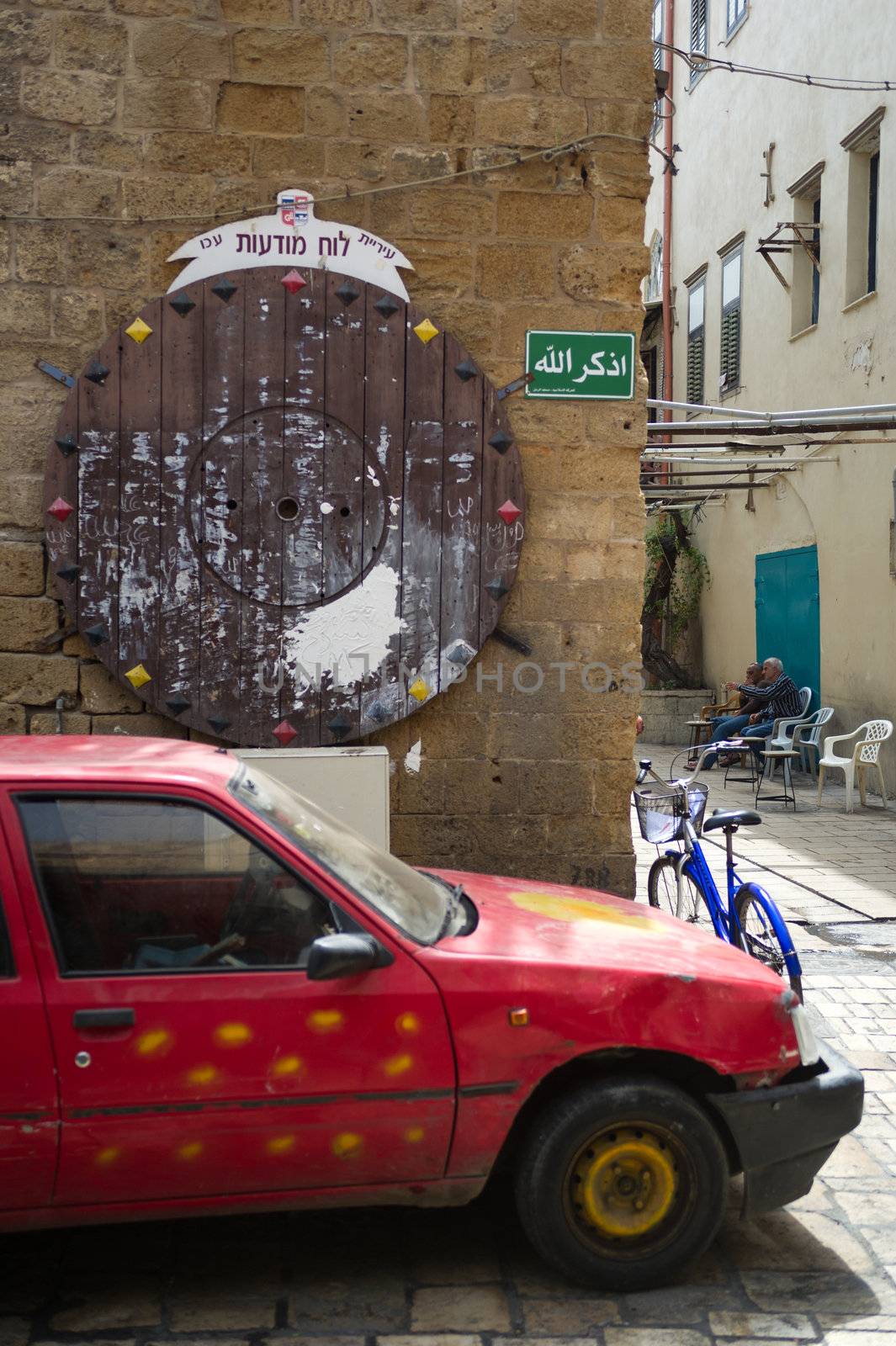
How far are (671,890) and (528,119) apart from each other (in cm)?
377

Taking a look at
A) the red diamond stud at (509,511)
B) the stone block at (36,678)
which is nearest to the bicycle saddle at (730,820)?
the red diamond stud at (509,511)

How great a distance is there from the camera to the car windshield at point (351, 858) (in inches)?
133

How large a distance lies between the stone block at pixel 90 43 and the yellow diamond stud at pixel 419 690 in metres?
3.01

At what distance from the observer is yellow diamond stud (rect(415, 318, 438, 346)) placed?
6.01m

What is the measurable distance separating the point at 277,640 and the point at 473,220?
211cm

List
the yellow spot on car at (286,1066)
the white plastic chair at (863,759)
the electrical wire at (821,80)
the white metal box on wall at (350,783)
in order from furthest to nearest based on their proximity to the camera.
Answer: the electrical wire at (821,80) → the white plastic chair at (863,759) → the white metal box on wall at (350,783) → the yellow spot on car at (286,1066)

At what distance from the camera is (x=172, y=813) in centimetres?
330

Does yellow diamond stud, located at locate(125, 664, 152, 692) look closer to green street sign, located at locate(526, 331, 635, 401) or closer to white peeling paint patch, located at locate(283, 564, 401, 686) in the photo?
white peeling paint patch, located at locate(283, 564, 401, 686)

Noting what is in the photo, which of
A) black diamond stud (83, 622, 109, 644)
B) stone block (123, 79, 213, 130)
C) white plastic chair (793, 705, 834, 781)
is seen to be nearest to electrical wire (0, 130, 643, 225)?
stone block (123, 79, 213, 130)

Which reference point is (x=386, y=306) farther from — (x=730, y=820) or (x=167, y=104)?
(x=730, y=820)

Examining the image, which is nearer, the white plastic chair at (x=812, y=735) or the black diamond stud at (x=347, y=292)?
the black diamond stud at (x=347, y=292)

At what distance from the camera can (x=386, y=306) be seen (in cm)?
600

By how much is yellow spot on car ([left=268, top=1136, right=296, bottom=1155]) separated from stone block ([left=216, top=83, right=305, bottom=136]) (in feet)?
14.7

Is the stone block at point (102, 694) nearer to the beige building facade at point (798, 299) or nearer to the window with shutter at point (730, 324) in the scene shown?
the beige building facade at point (798, 299)
